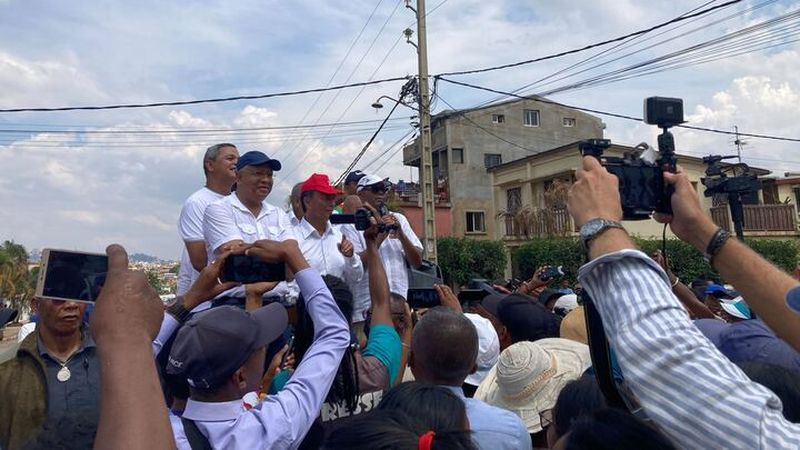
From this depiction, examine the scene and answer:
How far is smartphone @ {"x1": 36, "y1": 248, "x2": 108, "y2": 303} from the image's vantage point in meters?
1.81

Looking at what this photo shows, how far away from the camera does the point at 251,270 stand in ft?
7.62

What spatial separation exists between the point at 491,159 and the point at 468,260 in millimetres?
9926

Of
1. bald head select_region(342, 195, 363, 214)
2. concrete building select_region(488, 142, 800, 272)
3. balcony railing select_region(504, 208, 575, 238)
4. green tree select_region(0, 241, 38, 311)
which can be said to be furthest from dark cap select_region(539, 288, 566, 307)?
green tree select_region(0, 241, 38, 311)

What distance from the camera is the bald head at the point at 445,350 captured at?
2506mm

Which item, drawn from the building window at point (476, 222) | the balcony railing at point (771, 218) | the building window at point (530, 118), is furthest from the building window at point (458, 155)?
the balcony railing at point (771, 218)

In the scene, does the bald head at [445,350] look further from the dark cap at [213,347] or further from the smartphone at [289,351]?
the dark cap at [213,347]

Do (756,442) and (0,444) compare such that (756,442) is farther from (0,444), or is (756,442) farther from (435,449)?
(0,444)

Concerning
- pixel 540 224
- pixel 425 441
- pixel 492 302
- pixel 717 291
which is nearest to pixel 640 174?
pixel 425 441

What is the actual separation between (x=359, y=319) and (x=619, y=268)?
120 inches

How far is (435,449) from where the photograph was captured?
141cm

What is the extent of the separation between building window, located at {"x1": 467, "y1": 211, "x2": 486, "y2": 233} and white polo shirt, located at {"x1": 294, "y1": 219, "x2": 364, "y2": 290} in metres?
28.5

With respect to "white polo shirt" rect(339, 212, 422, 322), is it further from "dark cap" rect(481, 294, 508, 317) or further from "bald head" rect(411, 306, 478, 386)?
"bald head" rect(411, 306, 478, 386)

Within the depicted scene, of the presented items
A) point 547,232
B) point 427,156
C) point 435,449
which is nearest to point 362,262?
point 435,449

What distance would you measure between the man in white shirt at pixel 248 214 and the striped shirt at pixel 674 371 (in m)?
2.28
